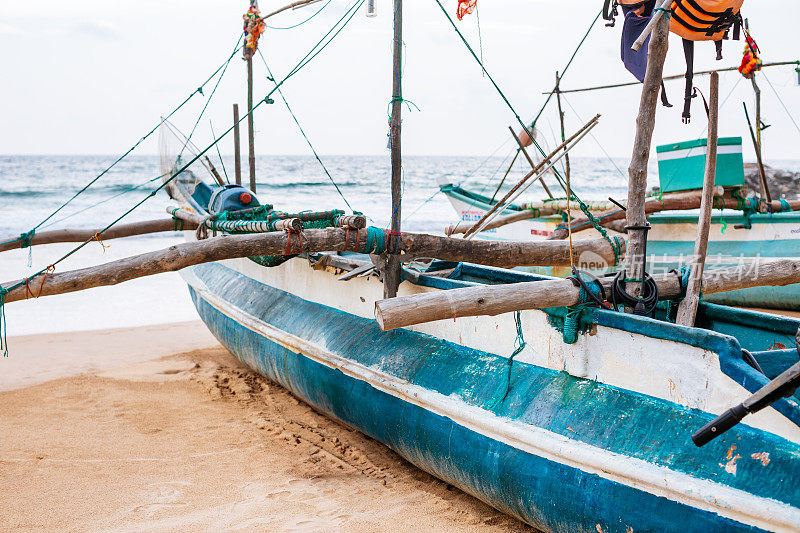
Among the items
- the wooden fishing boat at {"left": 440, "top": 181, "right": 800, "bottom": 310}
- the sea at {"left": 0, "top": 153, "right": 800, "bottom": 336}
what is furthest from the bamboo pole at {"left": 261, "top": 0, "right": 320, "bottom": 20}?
the wooden fishing boat at {"left": 440, "top": 181, "right": 800, "bottom": 310}

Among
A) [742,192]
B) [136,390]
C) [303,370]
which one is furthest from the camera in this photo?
[742,192]

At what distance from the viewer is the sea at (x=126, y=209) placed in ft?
32.0

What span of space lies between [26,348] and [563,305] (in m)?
→ 6.66

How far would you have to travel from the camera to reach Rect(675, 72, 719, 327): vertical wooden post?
11.9ft

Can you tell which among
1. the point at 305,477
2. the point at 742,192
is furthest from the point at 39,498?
the point at 742,192

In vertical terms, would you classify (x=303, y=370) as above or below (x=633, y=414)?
below

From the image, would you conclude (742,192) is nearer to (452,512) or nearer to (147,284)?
(452,512)

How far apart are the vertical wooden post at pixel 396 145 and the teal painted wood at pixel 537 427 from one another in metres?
0.38

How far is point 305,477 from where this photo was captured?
14.1 ft

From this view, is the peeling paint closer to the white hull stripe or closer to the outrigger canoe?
the outrigger canoe

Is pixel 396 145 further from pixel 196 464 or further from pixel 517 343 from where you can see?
pixel 196 464

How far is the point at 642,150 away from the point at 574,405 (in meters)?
1.38

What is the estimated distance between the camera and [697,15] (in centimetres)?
436

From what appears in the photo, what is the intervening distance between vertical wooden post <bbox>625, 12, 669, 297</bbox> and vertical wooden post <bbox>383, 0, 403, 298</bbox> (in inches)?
57.8
